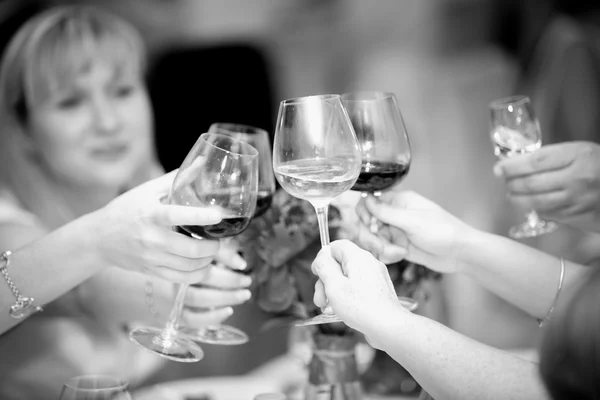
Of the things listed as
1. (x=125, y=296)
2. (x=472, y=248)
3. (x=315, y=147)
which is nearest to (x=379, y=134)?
(x=315, y=147)

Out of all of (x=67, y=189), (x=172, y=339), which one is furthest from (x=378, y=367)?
(x=67, y=189)

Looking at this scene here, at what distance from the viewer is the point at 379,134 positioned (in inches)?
50.0

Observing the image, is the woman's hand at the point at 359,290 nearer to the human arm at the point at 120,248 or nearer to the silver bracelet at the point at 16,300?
the human arm at the point at 120,248

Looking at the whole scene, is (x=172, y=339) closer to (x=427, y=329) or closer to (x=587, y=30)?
(x=427, y=329)

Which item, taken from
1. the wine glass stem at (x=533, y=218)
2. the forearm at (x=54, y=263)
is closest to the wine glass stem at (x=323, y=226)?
the forearm at (x=54, y=263)

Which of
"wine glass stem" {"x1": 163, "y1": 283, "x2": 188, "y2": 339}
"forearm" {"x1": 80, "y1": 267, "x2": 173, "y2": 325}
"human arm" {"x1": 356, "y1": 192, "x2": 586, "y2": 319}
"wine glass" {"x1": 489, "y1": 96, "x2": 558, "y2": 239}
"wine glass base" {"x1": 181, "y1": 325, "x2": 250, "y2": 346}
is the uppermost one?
"wine glass" {"x1": 489, "y1": 96, "x2": 558, "y2": 239}

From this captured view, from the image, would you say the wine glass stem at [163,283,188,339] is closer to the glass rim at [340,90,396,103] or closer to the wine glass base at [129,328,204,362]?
the wine glass base at [129,328,204,362]

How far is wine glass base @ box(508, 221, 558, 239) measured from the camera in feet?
5.91

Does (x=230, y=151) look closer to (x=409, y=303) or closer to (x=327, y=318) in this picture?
(x=327, y=318)

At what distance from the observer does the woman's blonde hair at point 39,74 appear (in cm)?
235

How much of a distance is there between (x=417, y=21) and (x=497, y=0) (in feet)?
1.70

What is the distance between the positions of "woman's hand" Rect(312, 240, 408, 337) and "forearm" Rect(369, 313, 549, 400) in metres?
0.02

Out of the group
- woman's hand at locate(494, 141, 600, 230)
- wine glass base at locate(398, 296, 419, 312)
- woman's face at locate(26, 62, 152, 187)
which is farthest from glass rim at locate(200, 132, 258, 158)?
woman's face at locate(26, 62, 152, 187)

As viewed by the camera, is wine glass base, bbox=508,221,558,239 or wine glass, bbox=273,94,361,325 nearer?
wine glass, bbox=273,94,361,325
